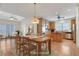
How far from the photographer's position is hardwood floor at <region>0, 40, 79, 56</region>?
8.04 feet

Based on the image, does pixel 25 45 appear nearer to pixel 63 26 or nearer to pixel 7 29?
pixel 7 29

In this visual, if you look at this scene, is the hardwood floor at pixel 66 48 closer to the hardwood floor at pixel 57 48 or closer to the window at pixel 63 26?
the hardwood floor at pixel 57 48

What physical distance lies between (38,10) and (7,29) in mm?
869

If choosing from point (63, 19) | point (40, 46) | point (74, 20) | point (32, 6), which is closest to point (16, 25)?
point (32, 6)

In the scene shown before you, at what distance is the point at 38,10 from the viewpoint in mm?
2461

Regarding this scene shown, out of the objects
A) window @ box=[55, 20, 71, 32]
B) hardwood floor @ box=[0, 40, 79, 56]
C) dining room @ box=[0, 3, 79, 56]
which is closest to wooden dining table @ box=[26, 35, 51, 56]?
dining room @ box=[0, 3, 79, 56]

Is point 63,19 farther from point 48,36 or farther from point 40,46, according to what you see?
point 40,46

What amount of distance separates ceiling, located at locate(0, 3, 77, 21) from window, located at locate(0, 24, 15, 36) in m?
0.21

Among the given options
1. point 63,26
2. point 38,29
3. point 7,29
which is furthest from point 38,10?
point 7,29

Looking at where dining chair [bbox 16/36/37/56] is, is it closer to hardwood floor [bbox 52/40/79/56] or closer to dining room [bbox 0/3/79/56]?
dining room [bbox 0/3/79/56]

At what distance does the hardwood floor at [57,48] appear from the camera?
8.04 ft

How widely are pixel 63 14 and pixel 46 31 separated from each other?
1.87ft

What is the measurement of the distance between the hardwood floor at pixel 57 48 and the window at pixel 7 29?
0.21m

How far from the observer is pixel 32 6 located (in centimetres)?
241
